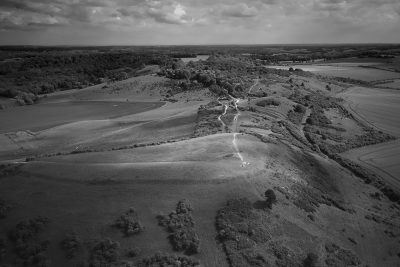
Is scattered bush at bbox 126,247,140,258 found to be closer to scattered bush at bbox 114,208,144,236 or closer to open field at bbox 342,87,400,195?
scattered bush at bbox 114,208,144,236

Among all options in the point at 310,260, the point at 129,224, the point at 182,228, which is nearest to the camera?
the point at 310,260

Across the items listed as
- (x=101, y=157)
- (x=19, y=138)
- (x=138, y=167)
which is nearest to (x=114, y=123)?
(x=19, y=138)

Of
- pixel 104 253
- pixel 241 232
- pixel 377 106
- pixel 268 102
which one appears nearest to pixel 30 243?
pixel 104 253

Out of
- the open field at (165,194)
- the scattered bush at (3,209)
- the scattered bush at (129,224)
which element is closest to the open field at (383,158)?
the open field at (165,194)

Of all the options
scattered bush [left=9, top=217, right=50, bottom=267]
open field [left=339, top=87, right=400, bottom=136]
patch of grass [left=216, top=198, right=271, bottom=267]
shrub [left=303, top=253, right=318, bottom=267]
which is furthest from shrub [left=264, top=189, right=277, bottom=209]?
open field [left=339, top=87, right=400, bottom=136]

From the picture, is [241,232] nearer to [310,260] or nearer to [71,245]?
[310,260]

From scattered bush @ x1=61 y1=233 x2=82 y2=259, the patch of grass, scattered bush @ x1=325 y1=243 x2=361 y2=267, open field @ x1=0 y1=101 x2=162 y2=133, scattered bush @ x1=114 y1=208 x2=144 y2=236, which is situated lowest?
scattered bush @ x1=325 y1=243 x2=361 y2=267
